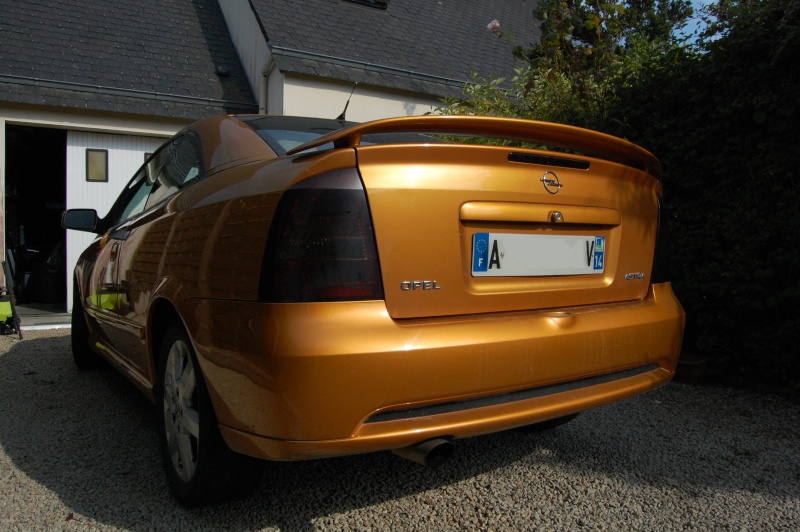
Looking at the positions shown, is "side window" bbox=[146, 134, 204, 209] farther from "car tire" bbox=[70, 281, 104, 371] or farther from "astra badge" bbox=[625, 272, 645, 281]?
"astra badge" bbox=[625, 272, 645, 281]

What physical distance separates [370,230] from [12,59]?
333 inches

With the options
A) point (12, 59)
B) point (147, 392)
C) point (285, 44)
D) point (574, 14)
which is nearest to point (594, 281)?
point (147, 392)

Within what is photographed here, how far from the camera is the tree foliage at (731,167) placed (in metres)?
3.57

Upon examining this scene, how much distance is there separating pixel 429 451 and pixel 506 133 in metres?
1.08

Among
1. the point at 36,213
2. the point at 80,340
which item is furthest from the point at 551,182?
the point at 36,213

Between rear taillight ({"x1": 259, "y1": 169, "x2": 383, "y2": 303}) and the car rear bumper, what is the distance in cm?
4

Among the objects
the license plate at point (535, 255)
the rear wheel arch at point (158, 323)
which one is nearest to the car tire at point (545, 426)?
the license plate at point (535, 255)

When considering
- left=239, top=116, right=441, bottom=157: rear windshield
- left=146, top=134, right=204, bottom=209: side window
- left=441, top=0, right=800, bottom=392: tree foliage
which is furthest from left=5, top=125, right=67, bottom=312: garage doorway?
left=441, top=0, right=800, bottom=392: tree foliage

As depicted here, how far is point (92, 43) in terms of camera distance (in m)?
9.05

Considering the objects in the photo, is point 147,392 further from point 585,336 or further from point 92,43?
point 92,43

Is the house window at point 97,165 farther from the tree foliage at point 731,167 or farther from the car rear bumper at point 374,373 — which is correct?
the car rear bumper at point 374,373

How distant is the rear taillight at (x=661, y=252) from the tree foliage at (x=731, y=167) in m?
1.44

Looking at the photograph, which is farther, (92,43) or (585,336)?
(92,43)

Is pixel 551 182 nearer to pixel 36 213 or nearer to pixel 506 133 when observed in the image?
pixel 506 133
